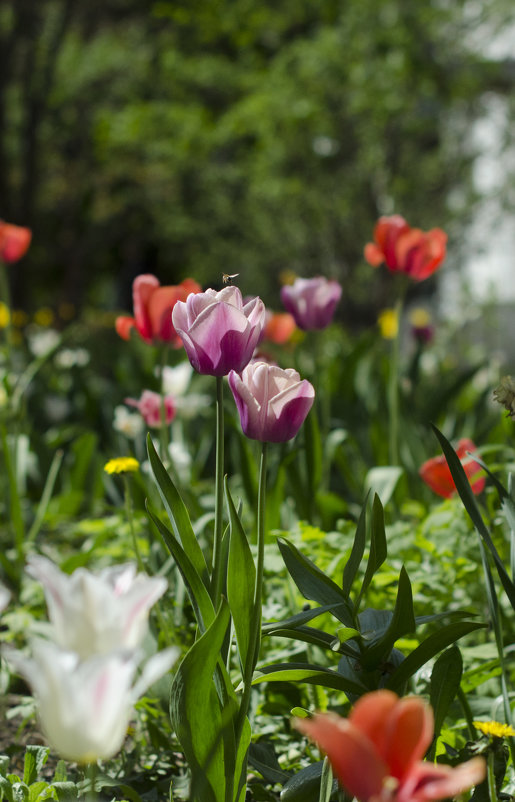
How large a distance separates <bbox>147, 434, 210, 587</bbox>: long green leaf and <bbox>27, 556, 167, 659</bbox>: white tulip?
340mm

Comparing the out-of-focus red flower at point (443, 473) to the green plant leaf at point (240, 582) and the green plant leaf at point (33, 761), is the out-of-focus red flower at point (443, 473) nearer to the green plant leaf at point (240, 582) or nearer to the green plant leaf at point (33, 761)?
the green plant leaf at point (240, 582)

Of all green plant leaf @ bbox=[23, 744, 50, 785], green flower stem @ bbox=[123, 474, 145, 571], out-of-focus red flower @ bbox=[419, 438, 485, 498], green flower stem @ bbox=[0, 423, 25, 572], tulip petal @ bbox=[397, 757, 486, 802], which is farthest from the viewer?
green flower stem @ bbox=[0, 423, 25, 572]

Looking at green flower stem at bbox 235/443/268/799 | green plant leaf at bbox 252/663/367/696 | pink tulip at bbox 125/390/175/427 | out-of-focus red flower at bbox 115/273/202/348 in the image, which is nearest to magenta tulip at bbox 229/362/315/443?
green flower stem at bbox 235/443/268/799

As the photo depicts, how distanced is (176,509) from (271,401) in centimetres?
21

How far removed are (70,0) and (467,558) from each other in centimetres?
494

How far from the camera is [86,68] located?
31.6ft

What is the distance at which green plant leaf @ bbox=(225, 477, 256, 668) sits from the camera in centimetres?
96

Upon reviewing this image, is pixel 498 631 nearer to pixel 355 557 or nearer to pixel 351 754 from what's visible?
pixel 355 557

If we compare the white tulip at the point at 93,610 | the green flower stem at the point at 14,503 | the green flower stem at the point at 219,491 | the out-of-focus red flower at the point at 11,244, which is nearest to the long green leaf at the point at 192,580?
the green flower stem at the point at 219,491

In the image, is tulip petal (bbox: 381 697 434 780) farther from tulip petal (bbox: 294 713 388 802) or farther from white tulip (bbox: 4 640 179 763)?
white tulip (bbox: 4 640 179 763)

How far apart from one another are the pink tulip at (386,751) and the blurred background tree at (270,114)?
18.7 feet

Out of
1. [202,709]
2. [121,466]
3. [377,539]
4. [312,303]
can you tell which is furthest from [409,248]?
[202,709]

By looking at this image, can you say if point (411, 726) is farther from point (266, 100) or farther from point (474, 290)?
point (266, 100)

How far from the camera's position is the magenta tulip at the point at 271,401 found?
35.4 inches
